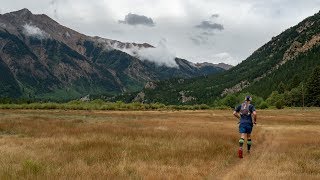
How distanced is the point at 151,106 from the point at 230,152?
452ft

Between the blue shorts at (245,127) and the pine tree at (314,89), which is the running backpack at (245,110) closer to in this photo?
the blue shorts at (245,127)

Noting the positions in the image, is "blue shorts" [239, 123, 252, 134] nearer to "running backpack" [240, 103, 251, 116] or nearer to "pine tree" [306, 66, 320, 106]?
"running backpack" [240, 103, 251, 116]

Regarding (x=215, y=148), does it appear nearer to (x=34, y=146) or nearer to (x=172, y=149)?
(x=172, y=149)

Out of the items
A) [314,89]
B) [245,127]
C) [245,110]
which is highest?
[314,89]

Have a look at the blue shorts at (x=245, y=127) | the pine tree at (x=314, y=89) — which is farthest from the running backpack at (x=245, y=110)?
the pine tree at (x=314, y=89)

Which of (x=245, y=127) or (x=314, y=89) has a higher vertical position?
(x=314, y=89)

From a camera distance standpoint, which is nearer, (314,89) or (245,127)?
(245,127)

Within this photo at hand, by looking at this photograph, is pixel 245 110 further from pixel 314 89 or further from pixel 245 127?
pixel 314 89

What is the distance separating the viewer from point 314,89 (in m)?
138

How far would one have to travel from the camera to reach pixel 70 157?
17.3m

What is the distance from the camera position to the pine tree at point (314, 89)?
136625 mm

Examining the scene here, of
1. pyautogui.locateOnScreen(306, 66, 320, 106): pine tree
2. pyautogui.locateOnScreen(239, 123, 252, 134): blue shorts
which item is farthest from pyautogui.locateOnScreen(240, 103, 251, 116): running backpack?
pyautogui.locateOnScreen(306, 66, 320, 106): pine tree

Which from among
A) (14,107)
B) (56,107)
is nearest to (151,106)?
(56,107)

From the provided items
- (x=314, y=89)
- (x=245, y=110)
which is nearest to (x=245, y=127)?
(x=245, y=110)
